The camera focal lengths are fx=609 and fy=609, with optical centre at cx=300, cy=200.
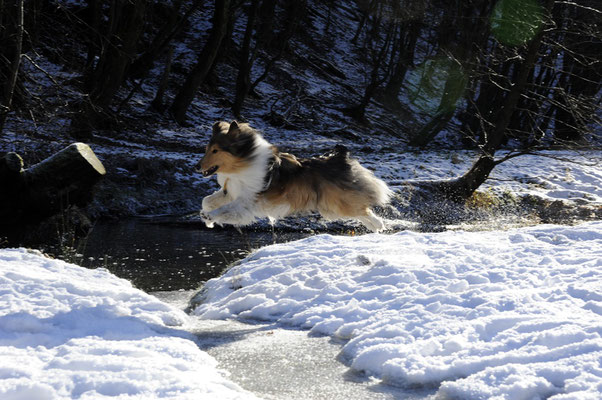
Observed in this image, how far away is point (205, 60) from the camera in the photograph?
1900cm

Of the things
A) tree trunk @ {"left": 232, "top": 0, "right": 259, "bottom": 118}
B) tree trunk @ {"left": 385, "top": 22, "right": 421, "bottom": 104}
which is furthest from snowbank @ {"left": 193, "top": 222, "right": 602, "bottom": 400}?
tree trunk @ {"left": 385, "top": 22, "right": 421, "bottom": 104}

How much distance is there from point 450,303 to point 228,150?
313 centimetres

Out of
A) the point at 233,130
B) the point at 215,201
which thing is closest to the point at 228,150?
the point at 233,130

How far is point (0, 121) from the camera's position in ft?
27.6

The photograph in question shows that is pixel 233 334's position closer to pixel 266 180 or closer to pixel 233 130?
pixel 266 180

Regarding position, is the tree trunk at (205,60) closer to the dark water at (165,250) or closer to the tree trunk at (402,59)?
the dark water at (165,250)

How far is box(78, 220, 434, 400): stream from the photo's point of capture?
402 cm

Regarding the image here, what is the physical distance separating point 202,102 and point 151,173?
389 inches

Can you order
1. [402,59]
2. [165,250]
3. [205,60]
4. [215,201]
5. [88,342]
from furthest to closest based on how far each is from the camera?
[402,59] → [205,60] → [165,250] → [215,201] → [88,342]

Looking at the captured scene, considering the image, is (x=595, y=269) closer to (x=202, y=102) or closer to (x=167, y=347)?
(x=167, y=347)

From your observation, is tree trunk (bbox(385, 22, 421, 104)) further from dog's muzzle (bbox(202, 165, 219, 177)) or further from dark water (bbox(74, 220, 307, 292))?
dog's muzzle (bbox(202, 165, 219, 177))

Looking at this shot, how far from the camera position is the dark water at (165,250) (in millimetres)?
8172

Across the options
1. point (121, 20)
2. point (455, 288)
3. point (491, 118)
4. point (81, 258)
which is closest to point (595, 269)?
point (455, 288)

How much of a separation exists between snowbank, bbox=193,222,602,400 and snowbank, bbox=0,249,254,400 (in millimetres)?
1140
